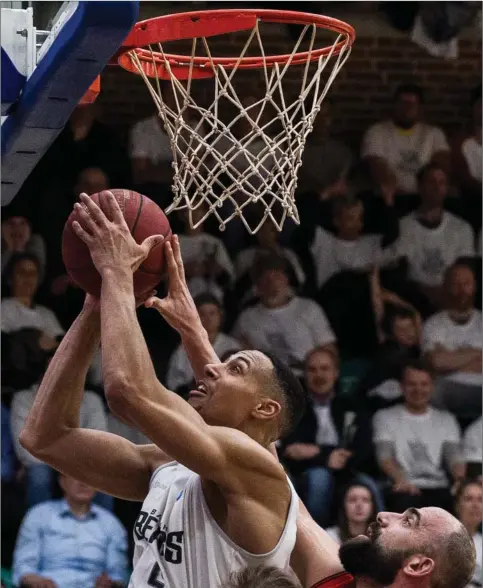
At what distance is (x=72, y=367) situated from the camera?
360cm

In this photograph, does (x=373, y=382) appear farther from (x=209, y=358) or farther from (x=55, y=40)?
(x=55, y=40)

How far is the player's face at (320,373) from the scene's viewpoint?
7.17 m

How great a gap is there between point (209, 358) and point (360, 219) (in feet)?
13.3

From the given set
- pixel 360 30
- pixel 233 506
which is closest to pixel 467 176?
pixel 360 30

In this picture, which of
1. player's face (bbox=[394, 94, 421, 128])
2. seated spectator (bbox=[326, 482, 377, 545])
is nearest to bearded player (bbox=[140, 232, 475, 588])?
seated spectator (bbox=[326, 482, 377, 545])

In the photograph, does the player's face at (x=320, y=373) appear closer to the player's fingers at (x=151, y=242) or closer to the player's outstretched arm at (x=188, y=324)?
the player's outstretched arm at (x=188, y=324)

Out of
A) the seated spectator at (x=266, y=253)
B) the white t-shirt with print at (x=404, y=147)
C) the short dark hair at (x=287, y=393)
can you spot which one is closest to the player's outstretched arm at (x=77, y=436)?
the short dark hair at (x=287, y=393)

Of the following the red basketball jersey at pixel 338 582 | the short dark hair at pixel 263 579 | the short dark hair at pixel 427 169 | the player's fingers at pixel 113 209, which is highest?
the player's fingers at pixel 113 209

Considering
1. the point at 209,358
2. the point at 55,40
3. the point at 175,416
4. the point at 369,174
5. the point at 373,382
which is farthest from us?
the point at 369,174

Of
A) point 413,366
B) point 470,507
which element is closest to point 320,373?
point 413,366

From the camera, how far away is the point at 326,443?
22.9 ft

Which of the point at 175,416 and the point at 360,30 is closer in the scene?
the point at 175,416

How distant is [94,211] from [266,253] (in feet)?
14.0

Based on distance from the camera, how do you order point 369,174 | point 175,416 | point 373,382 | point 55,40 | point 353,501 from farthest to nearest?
point 369,174 → point 373,382 → point 353,501 → point 55,40 → point 175,416
